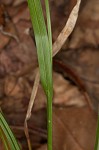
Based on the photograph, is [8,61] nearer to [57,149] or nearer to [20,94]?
[20,94]

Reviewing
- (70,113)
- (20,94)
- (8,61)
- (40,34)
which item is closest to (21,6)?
(8,61)

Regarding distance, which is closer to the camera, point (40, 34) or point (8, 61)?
point (40, 34)

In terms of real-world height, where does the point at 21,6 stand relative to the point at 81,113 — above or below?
above

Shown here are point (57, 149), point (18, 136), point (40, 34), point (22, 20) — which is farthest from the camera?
point (22, 20)

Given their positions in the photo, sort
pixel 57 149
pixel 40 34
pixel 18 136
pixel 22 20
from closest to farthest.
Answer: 1. pixel 40 34
2. pixel 57 149
3. pixel 18 136
4. pixel 22 20

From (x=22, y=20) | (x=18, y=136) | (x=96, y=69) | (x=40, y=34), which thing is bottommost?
(x=18, y=136)

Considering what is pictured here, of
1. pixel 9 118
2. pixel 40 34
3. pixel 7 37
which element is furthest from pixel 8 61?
pixel 40 34
